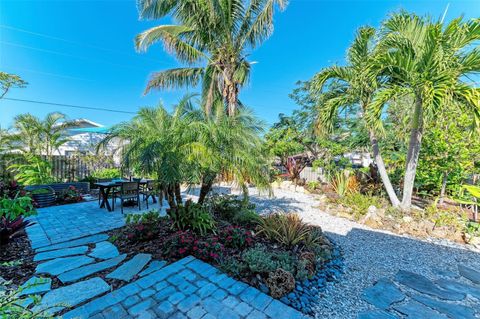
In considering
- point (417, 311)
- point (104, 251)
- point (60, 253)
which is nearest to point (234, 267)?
point (417, 311)

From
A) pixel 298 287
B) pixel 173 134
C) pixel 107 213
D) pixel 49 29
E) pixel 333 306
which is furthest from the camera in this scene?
pixel 49 29

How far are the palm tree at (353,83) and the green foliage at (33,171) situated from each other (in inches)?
377

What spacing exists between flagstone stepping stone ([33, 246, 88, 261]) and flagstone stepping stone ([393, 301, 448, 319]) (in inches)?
181

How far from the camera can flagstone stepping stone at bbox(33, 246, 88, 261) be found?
319 cm

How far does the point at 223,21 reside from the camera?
756 cm

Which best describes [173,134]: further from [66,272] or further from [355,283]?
[355,283]

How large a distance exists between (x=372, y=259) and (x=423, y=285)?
71 cm

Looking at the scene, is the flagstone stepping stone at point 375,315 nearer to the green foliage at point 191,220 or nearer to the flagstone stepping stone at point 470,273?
the flagstone stepping stone at point 470,273

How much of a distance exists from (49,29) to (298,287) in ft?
49.1

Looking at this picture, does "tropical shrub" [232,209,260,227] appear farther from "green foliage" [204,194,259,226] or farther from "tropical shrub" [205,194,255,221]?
"tropical shrub" [205,194,255,221]

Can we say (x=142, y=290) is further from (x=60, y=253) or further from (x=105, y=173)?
(x=105, y=173)

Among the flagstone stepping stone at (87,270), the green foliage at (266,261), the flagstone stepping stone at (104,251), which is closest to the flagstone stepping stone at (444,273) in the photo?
the green foliage at (266,261)

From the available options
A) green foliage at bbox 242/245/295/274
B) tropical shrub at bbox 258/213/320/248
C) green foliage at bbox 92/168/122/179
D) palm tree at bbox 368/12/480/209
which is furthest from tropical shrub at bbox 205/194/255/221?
green foliage at bbox 92/168/122/179

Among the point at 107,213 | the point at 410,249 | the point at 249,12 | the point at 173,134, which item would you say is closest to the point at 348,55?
the point at 249,12
